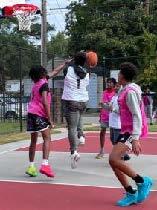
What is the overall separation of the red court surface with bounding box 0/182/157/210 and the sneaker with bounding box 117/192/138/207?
7 cm

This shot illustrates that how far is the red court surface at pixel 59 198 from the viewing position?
7516 millimetres

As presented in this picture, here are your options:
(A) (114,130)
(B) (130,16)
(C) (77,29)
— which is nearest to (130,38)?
(B) (130,16)

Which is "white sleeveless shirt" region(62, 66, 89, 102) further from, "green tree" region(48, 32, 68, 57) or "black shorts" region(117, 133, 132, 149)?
"green tree" region(48, 32, 68, 57)

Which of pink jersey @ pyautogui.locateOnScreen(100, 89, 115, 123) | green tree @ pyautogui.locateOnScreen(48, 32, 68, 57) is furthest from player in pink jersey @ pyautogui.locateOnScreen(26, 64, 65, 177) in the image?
green tree @ pyautogui.locateOnScreen(48, 32, 68, 57)

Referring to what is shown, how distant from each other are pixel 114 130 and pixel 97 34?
3055cm

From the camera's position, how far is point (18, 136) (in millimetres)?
17875

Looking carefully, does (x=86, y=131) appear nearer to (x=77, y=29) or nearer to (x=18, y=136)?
(x=18, y=136)

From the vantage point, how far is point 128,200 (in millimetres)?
7613

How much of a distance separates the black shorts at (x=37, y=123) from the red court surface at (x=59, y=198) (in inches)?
38.8

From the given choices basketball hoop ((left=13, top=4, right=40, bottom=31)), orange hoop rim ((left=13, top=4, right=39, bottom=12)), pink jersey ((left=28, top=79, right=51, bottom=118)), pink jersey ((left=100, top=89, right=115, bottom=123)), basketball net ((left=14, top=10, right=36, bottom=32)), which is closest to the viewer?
pink jersey ((left=28, top=79, right=51, bottom=118))

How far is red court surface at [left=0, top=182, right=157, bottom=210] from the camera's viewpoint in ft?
24.7

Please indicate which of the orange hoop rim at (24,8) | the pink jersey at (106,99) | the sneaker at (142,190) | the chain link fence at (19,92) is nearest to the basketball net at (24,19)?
the orange hoop rim at (24,8)

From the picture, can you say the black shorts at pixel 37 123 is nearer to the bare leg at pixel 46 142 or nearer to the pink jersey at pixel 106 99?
the bare leg at pixel 46 142

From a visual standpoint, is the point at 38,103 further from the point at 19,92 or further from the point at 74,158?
the point at 19,92
